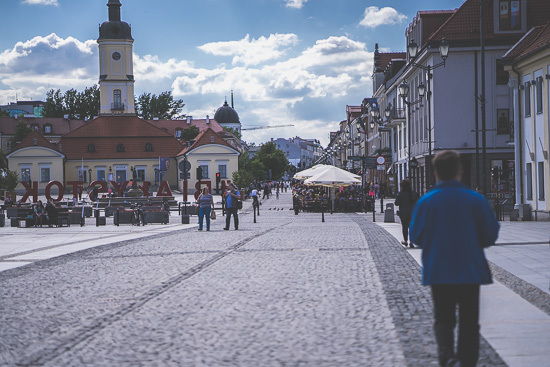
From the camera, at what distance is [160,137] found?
96562 mm

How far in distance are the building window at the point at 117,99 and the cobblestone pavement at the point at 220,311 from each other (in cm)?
8644

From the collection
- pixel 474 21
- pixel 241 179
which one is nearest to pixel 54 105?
pixel 241 179

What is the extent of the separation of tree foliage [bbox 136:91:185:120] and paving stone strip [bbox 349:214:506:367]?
113 meters

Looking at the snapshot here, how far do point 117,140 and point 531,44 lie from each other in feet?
239

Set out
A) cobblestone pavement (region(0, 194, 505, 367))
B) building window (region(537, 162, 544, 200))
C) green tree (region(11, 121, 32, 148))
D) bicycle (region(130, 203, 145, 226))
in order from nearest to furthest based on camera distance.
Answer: cobblestone pavement (region(0, 194, 505, 367)) → building window (region(537, 162, 544, 200)) → bicycle (region(130, 203, 145, 226)) → green tree (region(11, 121, 32, 148))

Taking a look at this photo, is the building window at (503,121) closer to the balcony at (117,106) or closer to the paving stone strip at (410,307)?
the paving stone strip at (410,307)

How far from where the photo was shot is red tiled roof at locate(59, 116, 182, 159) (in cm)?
9406

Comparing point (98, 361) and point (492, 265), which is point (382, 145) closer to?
point (492, 265)

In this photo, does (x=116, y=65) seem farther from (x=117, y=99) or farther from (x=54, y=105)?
(x=54, y=105)

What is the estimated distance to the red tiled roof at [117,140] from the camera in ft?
309

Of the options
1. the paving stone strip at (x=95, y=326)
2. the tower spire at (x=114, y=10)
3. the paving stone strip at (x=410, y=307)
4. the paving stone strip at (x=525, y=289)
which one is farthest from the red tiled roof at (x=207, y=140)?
the paving stone strip at (x=525, y=289)

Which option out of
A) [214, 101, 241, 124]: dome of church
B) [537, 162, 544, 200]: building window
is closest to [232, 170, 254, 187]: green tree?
[537, 162, 544, 200]: building window

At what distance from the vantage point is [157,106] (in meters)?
127

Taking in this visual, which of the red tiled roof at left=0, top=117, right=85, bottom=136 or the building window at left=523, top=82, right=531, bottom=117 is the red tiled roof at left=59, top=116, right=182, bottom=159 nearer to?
the red tiled roof at left=0, top=117, right=85, bottom=136
